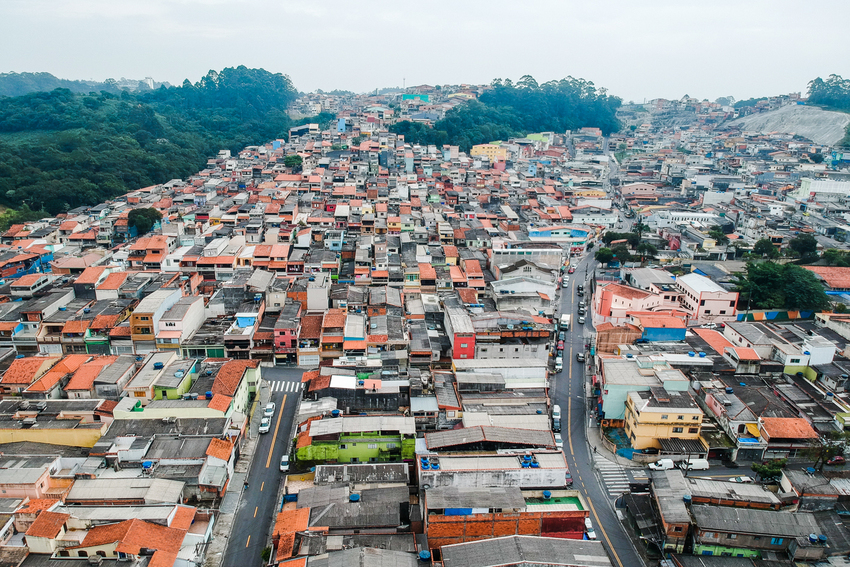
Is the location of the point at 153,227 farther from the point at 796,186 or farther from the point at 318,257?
the point at 796,186

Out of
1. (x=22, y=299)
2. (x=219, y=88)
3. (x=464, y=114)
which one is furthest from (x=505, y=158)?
(x=22, y=299)

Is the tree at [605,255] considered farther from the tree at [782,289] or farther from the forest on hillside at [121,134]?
the forest on hillside at [121,134]

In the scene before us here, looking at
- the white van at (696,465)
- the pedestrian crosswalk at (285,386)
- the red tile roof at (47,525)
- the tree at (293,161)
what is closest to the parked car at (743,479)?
the white van at (696,465)

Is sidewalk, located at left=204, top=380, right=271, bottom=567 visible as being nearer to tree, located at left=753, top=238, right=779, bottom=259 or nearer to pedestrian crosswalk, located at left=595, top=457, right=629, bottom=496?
pedestrian crosswalk, located at left=595, top=457, right=629, bottom=496

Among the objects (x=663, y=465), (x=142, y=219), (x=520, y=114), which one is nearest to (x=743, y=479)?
(x=663, y=465)

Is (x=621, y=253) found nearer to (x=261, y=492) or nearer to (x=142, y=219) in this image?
(x=261, y=492)

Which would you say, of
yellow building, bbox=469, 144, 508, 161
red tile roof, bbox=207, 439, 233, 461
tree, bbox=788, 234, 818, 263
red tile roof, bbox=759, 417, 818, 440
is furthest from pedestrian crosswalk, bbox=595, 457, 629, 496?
yellow building, bbox=469, 144, 508, 161

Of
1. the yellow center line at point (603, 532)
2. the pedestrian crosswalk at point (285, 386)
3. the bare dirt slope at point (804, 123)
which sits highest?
the bare dirt slope at point (804, 123)
